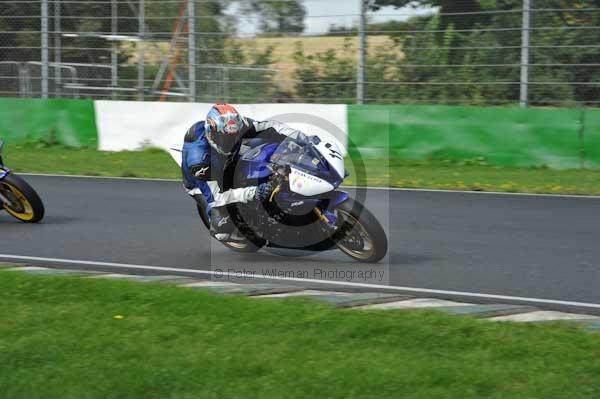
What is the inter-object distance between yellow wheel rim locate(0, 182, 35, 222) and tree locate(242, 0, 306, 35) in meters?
7.84

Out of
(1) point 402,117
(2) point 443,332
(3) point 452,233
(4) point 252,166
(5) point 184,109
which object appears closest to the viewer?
(2) point 443,332

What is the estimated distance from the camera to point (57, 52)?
18375 millimetres

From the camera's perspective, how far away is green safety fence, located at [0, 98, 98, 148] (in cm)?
1738

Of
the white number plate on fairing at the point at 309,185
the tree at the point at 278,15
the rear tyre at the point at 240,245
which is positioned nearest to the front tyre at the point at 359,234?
the white number plate on fairing at the point at 309,185

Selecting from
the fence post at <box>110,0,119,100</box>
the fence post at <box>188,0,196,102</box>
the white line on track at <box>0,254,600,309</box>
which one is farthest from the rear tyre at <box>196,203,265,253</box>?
the fence post at <box>110,0,119,100</box>

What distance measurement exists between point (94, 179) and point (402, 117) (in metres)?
4.86

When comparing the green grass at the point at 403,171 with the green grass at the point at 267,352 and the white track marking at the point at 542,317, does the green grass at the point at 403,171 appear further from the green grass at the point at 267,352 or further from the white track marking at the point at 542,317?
the green grass at the point at 267,352

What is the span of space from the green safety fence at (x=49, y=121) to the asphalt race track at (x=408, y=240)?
4908 mm

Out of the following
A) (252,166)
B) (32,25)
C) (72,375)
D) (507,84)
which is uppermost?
(32,25)

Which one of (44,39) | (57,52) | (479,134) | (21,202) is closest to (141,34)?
(57,52)

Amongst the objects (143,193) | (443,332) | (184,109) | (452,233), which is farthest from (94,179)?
(443,332)

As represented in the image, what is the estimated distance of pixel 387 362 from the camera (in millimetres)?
4824

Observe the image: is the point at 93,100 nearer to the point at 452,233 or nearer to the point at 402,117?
the point at 402,117

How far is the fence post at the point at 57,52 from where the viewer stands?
59.9 feet
